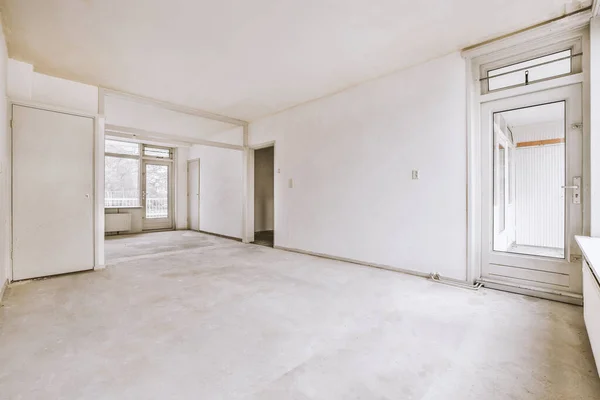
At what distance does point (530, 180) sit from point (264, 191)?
6.06 m

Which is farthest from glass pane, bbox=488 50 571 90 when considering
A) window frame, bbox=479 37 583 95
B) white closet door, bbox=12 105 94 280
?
white closet door, bbox=12 105 94 280

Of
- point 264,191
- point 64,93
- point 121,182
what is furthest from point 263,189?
point 64,93

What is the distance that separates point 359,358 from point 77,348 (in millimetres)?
1853

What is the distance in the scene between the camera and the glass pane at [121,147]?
25.0 feet

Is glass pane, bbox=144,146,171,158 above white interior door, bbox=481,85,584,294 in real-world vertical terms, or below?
above

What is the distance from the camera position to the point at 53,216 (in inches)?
144

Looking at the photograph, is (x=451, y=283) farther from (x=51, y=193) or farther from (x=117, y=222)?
(x=117, y=222)

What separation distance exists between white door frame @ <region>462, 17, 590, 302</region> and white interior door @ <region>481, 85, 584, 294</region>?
0.05 meters

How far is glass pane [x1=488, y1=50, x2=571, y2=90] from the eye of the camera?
9.14 ft

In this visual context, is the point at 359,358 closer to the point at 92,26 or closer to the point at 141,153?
the point at 92,26

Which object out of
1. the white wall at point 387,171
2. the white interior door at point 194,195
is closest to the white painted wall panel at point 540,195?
the white wall at point 387,171

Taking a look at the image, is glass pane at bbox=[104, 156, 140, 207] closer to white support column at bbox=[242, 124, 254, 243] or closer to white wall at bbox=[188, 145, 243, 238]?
white wall at bbox=[188, 145, 243, 238]

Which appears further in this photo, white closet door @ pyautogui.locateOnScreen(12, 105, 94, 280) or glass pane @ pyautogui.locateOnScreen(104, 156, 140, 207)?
glass pane @ pyautogui.locateOnScreen(104, 156, 140, 207)

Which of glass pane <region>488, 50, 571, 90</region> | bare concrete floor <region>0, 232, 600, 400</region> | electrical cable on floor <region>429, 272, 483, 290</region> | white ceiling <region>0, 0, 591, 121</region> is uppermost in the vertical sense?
white ceiling <region>0, 0, 591, 121</region>
